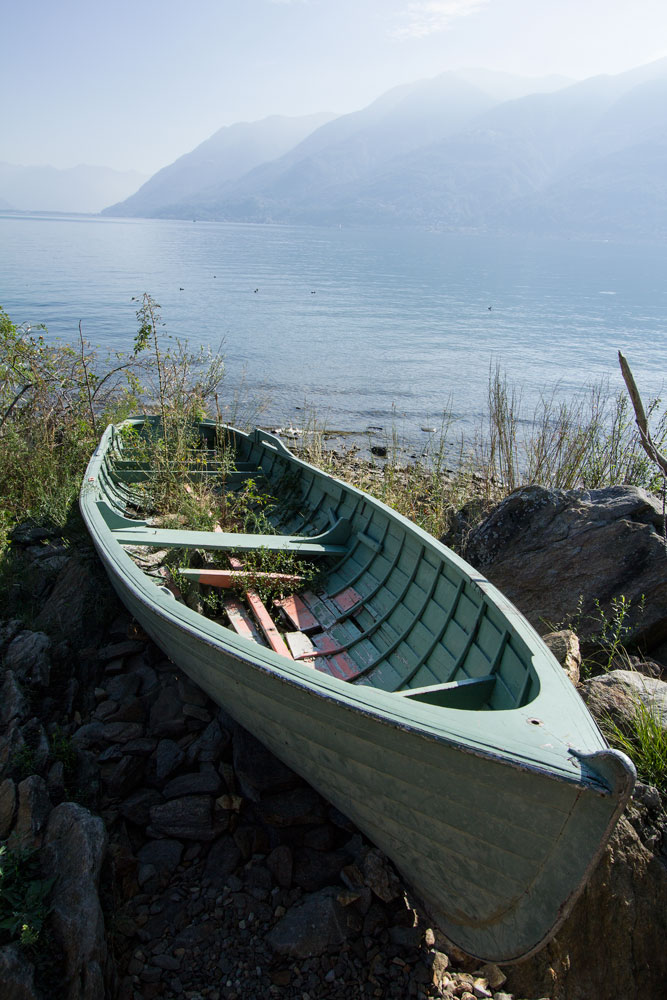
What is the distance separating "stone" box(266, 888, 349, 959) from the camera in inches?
134

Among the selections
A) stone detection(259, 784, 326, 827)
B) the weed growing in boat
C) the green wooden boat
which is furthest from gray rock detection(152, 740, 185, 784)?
the weed growing in boat

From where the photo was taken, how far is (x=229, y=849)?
4.02m

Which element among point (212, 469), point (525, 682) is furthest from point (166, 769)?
point (212, 469)

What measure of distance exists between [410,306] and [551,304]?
10.8m

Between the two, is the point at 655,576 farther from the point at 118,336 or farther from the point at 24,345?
the point at 118,336

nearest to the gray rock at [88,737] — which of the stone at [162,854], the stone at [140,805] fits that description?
the stone at [140,805]

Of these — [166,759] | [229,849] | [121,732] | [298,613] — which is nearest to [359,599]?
[298,613]

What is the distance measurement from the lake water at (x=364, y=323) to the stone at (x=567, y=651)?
7.77 meters

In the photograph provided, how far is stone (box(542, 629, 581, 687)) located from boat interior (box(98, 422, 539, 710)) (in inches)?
28.2

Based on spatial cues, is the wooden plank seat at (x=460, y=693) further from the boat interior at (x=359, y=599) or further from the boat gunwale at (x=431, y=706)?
the boat gunwale at (x=431, y=706)

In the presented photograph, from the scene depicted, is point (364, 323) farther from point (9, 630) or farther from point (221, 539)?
point (9, 630)

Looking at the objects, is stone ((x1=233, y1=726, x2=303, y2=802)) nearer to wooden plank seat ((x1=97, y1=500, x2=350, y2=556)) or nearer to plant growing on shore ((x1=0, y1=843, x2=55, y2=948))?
plant growing on shore ((x1=0, y1=843, x2=55, y2=948))

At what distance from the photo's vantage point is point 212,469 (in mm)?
8891

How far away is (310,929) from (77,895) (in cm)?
119
